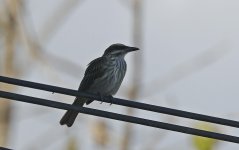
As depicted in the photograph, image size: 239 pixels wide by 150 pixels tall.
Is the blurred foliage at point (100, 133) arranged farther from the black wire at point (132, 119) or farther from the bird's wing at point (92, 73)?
the black wire at point (132, 119)

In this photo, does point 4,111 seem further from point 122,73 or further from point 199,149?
point 199,149

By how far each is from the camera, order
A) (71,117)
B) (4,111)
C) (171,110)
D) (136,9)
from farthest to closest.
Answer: (4,111) < (136,9) < (71,117) < (171,110)

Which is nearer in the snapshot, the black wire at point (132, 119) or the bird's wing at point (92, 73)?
the black wire at point (132, 119)

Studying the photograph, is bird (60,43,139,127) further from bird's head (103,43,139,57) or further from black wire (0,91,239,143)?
black wire (0,91,239,143)

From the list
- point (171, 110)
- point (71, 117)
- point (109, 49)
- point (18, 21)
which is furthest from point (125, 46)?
point (171, 110)

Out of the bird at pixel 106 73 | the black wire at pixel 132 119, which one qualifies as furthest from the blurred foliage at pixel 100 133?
the black wire at pixel 132 119

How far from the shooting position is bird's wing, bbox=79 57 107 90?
1363cm

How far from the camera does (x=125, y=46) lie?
13.8 metres

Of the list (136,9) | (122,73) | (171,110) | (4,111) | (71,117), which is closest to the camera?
(171,110)

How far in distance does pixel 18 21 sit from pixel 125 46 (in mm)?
3646

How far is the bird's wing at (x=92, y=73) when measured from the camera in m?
13.6

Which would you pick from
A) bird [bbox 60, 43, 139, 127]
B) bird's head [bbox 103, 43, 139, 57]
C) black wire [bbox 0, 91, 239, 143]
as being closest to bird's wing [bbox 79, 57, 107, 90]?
bird [bbox 60, 43, 139, 127]

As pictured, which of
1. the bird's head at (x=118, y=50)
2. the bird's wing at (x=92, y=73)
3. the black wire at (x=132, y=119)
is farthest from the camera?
the bird's head at (x=118, y=50)

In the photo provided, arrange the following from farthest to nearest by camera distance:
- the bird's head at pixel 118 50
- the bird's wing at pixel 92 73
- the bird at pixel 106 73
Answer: the bird's head at pixel 118 50 < the bird's wing at pixel 92 73 < the bird at pixel 106 73
